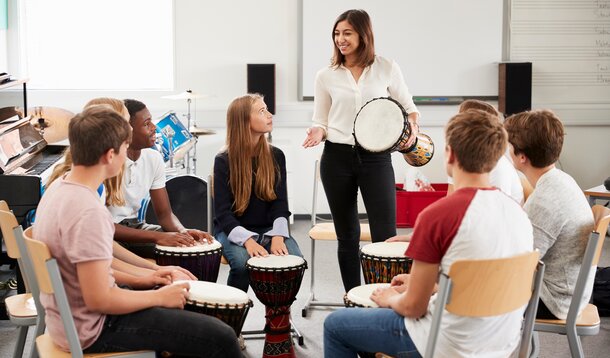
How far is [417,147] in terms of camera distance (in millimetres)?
3725

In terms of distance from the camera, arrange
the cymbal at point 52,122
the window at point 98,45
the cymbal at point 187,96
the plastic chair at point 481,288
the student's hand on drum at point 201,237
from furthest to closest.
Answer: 1. the window at point 98,45
2. the cymbal at point 187,96
3. the cymbal at point 52,122
4. the student's hand on drum at point 201,237
5. the plastic chair at point 481,288

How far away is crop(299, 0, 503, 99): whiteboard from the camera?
21.6ft

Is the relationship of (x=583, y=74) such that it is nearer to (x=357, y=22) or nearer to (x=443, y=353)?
(x=357, y=22)

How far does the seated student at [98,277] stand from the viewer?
2211mm

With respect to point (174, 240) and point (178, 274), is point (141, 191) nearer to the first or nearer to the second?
point (174, 240)

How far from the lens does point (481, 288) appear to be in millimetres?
2096

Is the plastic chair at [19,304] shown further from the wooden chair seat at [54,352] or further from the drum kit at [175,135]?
the drum kit at [175,135]

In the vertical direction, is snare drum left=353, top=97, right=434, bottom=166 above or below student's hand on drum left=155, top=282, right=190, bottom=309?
above

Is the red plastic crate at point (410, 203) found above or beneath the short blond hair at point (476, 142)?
beneath

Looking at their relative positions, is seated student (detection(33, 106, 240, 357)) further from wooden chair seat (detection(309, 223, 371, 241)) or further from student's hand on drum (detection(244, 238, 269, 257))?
wooden chair seat (detection(309, 223, 371, 241))

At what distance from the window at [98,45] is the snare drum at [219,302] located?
13.8ft

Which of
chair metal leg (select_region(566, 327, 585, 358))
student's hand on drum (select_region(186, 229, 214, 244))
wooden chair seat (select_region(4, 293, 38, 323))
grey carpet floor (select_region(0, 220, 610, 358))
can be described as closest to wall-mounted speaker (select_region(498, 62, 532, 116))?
grey carpet floor (select_region(0, 220, 610, 358))

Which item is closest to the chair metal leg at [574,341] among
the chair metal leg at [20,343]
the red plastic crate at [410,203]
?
the chair metal leg at [20,343]

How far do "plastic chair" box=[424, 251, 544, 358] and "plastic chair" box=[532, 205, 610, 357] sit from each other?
0.50 metres
